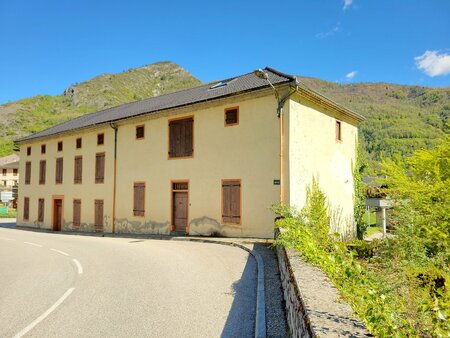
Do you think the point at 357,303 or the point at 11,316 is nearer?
the point at 357,303

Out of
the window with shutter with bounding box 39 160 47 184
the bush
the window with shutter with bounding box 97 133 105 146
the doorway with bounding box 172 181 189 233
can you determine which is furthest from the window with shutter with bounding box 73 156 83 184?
the bush

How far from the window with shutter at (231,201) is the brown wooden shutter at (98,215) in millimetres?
9906

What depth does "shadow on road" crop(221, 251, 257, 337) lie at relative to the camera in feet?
16.0

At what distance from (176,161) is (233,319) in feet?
40.9

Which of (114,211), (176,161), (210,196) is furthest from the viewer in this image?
(114,211)

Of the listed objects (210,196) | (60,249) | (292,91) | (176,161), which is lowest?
(60,249)

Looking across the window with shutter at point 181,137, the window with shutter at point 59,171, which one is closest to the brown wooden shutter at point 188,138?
the window with shutter at point 181,137

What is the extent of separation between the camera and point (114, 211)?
66.8 ft

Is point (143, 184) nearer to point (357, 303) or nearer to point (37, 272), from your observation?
point (37, 272)

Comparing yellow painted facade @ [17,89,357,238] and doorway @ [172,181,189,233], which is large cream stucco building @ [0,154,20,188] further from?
doorway @ [172,181,189,233]

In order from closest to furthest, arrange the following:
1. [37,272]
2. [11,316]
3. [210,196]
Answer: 1. [11,316]
2. [37,272]
3. [210,196]

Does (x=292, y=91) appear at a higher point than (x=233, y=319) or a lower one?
higher

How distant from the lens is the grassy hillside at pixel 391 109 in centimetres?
10900

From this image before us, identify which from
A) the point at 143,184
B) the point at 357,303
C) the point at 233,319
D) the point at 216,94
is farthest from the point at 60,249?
the point at 357,303
